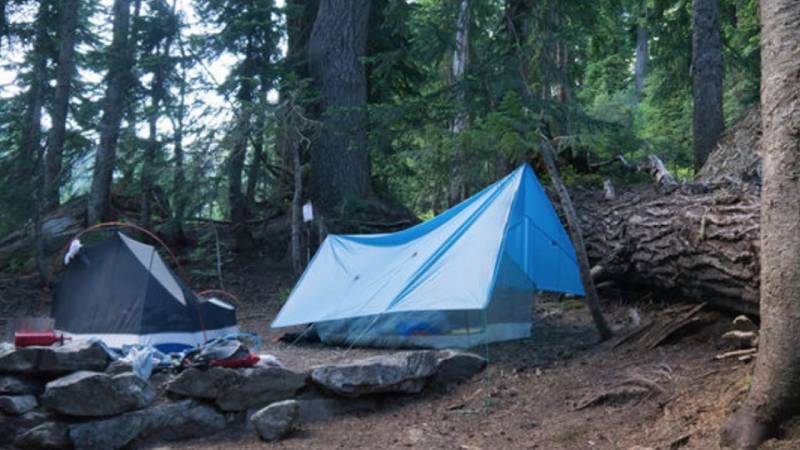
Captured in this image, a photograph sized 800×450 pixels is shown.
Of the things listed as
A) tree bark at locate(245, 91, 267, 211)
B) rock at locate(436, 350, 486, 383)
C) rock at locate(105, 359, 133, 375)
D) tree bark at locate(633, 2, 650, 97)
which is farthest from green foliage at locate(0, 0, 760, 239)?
tree bark at locate(633, 2, 650, 97)

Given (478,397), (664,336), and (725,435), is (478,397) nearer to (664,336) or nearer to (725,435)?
(664,336)

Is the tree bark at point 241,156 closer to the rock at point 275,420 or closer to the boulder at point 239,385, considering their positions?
the boulder at point 239,385

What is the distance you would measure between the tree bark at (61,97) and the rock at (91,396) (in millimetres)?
7026

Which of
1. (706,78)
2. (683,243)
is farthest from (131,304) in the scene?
(706,78)

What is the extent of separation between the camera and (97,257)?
6.70 m

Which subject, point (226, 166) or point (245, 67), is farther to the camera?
point (245, 67)

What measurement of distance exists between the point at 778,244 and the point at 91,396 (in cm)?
436

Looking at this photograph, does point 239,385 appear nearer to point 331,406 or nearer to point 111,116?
point 331,406

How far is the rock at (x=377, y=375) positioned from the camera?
534 cm

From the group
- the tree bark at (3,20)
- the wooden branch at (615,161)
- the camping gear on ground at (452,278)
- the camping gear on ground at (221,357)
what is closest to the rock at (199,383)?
the camping gear on ground at (221,357)

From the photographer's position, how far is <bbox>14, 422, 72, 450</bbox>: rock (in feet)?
15.9

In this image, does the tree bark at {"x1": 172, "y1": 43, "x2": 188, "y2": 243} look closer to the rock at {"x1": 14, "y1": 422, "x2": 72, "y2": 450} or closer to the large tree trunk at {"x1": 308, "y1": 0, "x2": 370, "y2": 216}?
the large tree trunk at {"x1": 308, "y1": 0, "x2": 370, "y2": 216}

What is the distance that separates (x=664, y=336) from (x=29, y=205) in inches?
386

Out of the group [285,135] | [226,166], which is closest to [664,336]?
[285,135]
